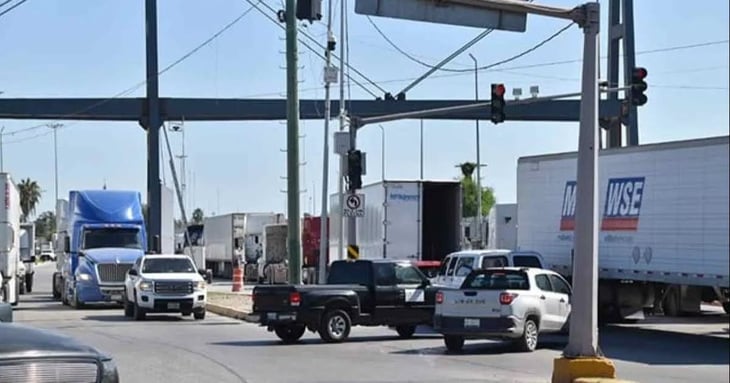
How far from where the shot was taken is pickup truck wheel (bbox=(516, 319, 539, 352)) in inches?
821

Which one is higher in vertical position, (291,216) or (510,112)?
(510,112)

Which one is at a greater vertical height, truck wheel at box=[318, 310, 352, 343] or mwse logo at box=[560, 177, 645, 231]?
mwse logo at box=[560, 177, 645, 231]

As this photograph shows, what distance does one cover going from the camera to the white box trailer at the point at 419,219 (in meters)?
36.6

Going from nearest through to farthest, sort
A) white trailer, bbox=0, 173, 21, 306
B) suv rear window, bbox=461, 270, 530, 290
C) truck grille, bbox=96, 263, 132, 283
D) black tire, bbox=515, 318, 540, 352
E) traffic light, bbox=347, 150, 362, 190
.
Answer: black tire, bbox=515, 318, 540, 352
suv rear window, bbox=461, 270, 530, 290
traffic light, bbox=347, 150, 362, 190
white trailer, bbox=0, 173, 21, 306
truck grille, bbox=96, 263, 132, 283

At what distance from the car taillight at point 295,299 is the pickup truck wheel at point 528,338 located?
15.1 feet

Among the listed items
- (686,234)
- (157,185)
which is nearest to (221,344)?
(686,234)

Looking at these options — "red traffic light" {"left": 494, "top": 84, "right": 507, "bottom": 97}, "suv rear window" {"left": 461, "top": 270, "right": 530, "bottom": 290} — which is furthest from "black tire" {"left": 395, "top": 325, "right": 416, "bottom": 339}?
"red traffic light" {"left": 494, "top": 84, "right": 507, "bottom": 97}

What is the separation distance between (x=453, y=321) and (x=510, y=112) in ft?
91.4

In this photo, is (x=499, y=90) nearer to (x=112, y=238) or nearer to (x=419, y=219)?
(x=419, y=219)

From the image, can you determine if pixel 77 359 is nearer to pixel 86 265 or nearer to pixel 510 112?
pixel 86 265

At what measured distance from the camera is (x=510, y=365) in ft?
60.4

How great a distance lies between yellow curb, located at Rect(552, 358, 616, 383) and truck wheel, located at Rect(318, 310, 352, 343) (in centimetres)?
1052

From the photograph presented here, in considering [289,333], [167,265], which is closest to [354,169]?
[167,265]

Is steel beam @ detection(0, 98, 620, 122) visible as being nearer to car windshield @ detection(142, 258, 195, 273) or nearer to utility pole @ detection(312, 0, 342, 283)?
utility pole @ detection(312, 0, 342, 283)
